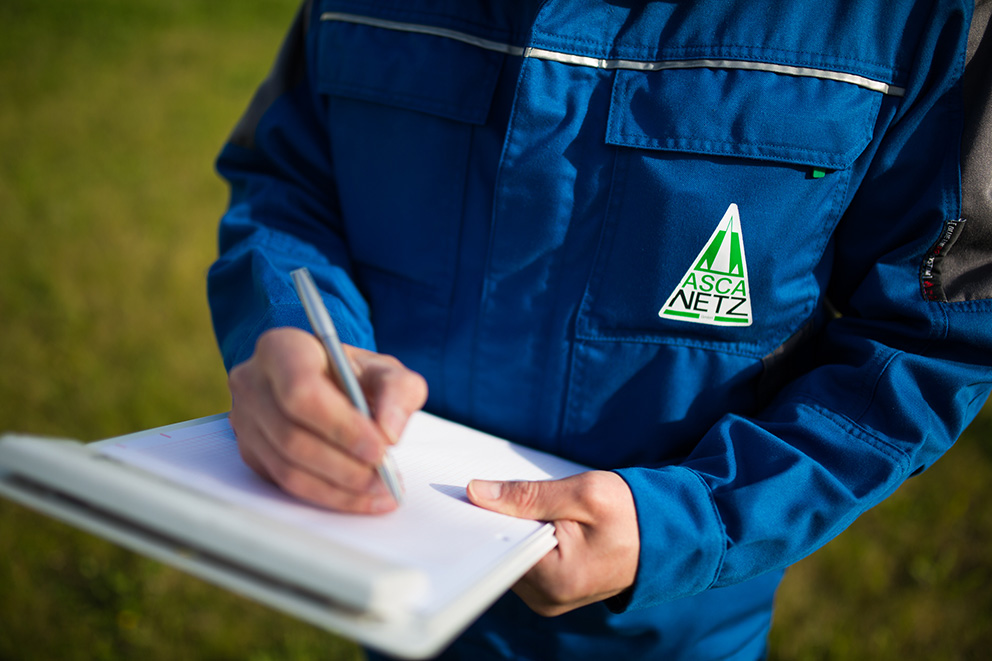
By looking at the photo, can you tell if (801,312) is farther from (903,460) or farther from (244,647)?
(244,647)

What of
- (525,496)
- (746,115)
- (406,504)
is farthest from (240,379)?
(746,115)

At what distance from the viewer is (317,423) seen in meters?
0.69

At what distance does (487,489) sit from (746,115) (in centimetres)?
60

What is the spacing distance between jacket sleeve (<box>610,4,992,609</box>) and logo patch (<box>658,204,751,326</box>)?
0.50ft

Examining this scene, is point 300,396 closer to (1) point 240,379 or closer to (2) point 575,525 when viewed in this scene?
(1) point 240,379

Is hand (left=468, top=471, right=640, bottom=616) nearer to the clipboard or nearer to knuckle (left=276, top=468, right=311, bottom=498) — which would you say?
the clipboard

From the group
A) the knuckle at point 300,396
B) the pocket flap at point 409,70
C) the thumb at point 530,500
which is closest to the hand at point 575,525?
the thumb at point 530,500

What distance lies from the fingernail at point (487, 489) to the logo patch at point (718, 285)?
35 cm

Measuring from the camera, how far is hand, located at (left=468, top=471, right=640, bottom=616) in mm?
818

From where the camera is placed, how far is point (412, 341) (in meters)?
1.16

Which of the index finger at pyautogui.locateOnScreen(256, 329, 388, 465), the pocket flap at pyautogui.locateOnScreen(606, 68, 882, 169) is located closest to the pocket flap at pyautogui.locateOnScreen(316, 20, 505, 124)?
the pocket flap at pyautogui.locateOnScreen(606, 68, 882, 169)

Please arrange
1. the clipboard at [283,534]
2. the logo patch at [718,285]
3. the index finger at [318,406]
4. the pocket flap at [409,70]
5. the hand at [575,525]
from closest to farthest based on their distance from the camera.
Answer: the clipboard at [283,534] < the index finger at [318,406] < the hand at [575,525] < the logo patch at [718,285] < the pocket flap at [409,70]

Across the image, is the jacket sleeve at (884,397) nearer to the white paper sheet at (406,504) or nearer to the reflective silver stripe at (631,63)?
the reflective silver stripe at (631,63)

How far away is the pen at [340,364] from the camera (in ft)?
2.36
